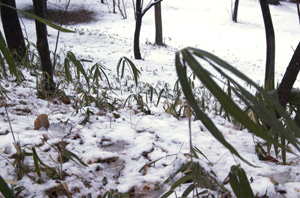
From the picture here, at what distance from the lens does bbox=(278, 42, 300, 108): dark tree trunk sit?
5.31 ft

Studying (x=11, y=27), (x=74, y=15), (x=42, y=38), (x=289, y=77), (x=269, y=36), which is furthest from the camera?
(x=74, y=15)

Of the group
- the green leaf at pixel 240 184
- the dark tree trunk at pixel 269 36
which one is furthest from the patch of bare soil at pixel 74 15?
the green leaf at pixel 240 184

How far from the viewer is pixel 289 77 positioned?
1.67 metres

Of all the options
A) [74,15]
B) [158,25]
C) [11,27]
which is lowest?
[158,25]

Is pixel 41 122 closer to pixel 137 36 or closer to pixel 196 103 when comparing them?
pixel 196 103

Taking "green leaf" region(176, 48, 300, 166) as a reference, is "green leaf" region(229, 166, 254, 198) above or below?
below

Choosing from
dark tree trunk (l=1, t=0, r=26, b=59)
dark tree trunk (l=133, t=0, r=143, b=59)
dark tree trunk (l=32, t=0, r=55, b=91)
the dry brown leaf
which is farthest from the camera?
dark tree trunk (l=133, t=0, r=143, b=59)

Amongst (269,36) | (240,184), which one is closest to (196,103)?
(240,184)

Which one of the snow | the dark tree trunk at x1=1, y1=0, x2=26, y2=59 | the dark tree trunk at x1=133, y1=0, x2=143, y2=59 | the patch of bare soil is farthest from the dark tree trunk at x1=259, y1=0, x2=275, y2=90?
the patch of bare soil

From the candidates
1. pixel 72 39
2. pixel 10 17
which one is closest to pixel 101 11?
pixel 72 39

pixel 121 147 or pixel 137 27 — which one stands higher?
pixel 137 27

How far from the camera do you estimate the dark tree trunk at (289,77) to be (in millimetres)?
1618

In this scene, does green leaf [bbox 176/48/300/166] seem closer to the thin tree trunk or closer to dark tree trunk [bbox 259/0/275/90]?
dark tree trunk [bbox 259/0/275/90]

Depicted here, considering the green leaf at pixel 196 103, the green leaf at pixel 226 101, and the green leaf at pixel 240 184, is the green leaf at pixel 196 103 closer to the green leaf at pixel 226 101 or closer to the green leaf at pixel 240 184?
the green leaf at pixel 226 101
